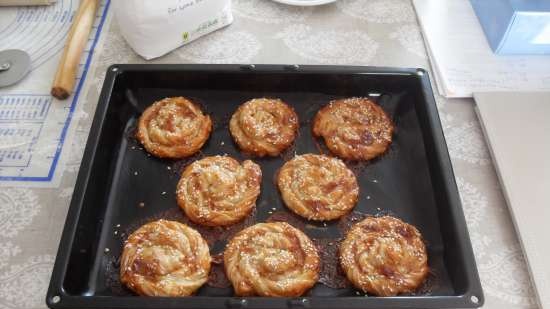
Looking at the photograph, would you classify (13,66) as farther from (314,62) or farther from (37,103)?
(314,62)

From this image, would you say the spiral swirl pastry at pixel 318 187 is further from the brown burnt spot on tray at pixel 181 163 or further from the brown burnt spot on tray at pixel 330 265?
the brown burnt spot on tray at pixel 181 163

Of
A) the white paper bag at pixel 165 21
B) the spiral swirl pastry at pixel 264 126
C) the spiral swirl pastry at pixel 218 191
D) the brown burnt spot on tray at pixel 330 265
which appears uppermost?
the white paper bag at pixel 165 21

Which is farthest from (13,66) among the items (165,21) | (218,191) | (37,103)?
(218,191)

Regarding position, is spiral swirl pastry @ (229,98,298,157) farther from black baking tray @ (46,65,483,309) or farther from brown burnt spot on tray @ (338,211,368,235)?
brown burnt spot on tray @ (338,211,368,235)

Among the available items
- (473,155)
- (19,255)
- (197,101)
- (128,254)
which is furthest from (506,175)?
(19,255)

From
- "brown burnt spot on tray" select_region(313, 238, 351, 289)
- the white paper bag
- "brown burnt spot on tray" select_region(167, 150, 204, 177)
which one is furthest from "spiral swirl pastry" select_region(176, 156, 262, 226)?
the white paper bag

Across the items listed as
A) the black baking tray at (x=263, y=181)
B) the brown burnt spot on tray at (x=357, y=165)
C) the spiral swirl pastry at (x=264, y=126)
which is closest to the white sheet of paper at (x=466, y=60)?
the black baking tray at (x=263, y=181)

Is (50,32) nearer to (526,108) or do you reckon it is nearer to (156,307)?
(156,307)
